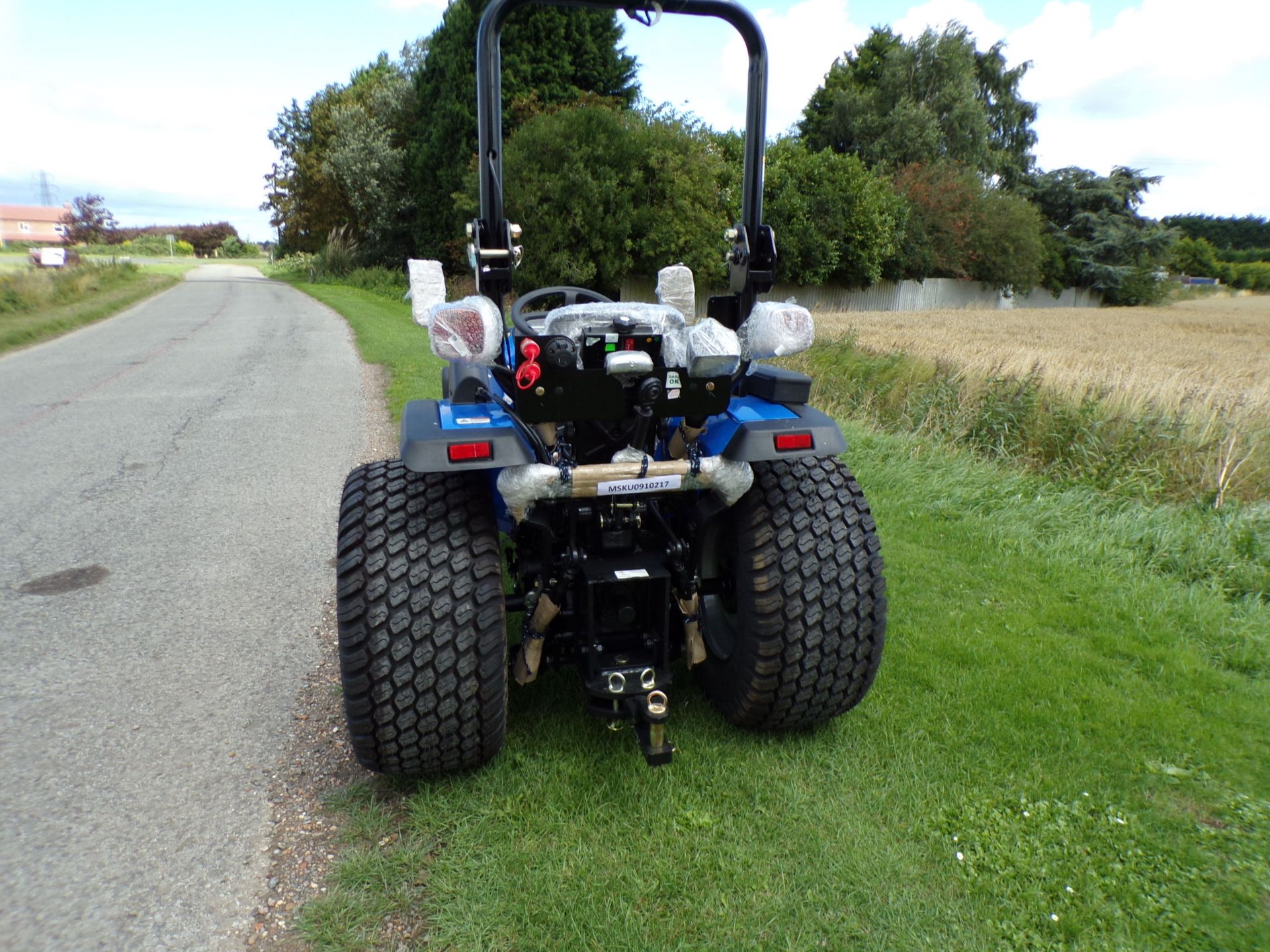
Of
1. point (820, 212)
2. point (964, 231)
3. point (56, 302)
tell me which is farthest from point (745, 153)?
point (964, 231)

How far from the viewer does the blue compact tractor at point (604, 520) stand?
2.19 meters

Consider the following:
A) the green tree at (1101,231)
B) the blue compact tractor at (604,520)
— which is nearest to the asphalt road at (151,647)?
the blue compact tractor at (604,520)

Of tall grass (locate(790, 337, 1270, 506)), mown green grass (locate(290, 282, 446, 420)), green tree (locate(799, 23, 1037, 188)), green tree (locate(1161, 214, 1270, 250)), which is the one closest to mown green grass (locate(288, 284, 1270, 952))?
tall grass (locate(790, 337, 1270, 506))

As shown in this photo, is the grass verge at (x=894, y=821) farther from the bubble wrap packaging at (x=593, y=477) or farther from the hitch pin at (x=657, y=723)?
the bubble wrap packaging at (x=593, y=477)

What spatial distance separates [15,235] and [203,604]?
9976 cm

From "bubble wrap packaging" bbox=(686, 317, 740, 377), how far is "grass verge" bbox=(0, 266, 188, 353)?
14.3 m

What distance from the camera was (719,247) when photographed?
20672mm

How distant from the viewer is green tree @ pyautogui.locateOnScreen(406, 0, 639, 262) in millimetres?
23609

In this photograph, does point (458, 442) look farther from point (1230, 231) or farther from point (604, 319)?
point (1230, 231)

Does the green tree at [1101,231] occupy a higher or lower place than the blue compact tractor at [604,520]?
higher

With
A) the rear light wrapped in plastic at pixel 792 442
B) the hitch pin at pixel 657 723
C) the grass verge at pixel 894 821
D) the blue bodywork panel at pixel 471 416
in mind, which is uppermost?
the blue bodywork panel at pixel 471 416

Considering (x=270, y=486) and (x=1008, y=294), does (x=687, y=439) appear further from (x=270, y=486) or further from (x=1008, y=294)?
(x=1008, y=294)

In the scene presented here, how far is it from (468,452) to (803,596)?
43.5 inches

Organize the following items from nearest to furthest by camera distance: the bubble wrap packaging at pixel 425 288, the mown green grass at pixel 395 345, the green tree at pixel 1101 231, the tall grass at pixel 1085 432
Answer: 1. the bubble wrap packaging at pixel 425 288
2. the tall grass at pixel 1085 432
3. the mown green grass at pixel 395 345
4. the green tree at pixel 1101 231
